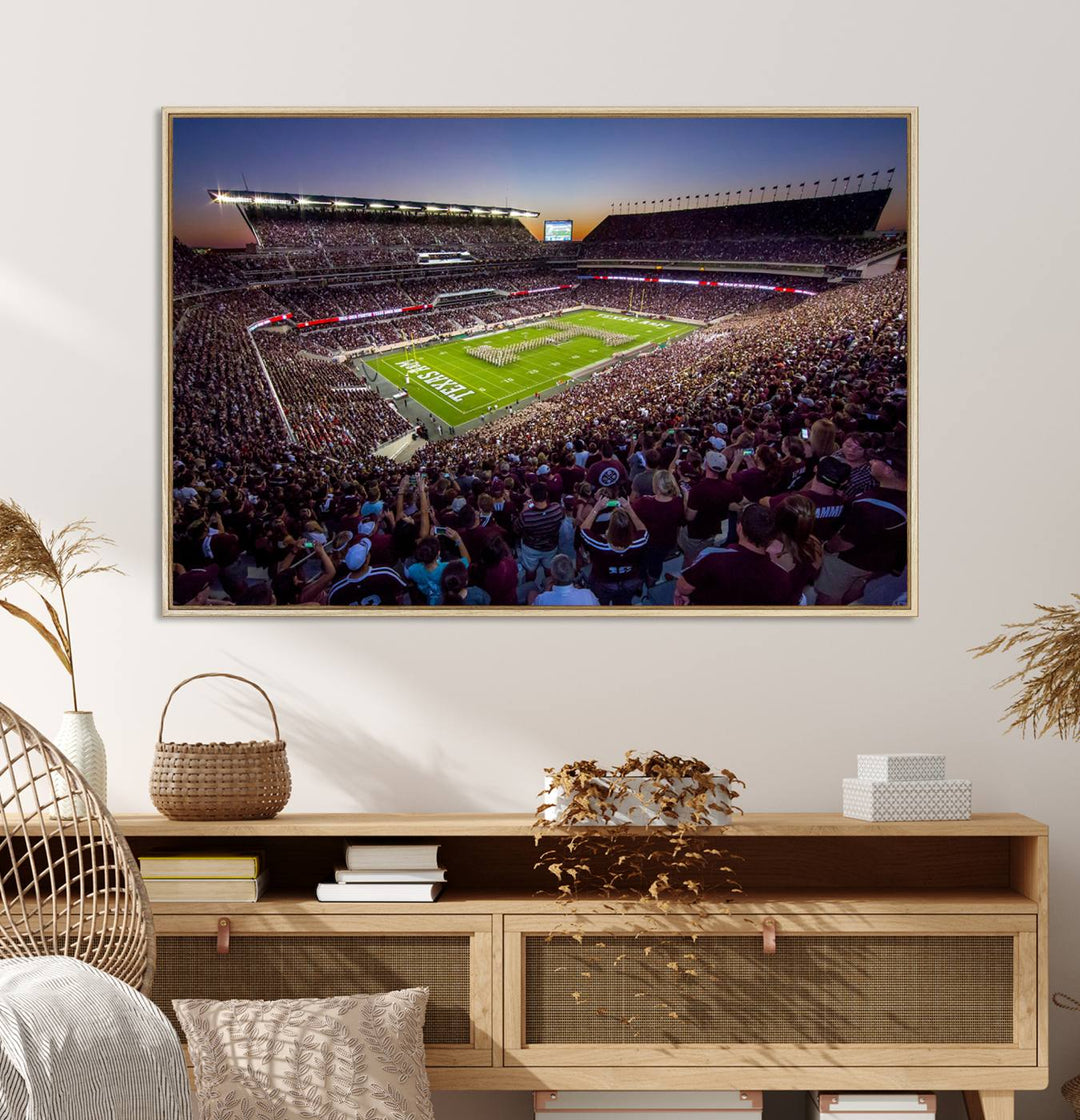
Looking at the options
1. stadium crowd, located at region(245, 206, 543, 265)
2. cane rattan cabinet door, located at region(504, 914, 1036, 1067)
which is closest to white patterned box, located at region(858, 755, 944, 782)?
cane rattan cabinet door, located at region(504, 914, 1036, 1067)

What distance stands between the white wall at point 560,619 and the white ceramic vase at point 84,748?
24 centimetres

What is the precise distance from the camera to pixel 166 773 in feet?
8.36

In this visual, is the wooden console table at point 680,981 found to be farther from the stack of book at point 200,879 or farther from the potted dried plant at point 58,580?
the potted dried plant at point 58,580

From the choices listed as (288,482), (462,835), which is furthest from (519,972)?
(288,482)

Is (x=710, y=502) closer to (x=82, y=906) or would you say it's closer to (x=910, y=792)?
(x=910, y=792)

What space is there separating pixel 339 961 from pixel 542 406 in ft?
4.48

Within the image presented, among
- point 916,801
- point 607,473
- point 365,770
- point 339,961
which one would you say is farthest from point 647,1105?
point 607,473

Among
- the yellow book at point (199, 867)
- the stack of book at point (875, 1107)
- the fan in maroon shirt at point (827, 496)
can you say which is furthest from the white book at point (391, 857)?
the fan in maroon shirt at point (827, 496)

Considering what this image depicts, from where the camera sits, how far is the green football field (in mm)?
2953

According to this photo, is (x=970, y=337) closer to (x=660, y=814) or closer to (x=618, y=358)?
(x=618, y=358)

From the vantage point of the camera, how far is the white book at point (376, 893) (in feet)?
8.21

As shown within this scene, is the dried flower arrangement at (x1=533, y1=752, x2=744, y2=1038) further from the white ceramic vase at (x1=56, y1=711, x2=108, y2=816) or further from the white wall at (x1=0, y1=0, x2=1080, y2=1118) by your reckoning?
the white ceramic vase at (x1=56, y1=711, x2=108, y2=816)

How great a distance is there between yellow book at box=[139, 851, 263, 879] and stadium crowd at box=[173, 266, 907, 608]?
65 centimetres

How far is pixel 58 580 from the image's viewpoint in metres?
2.73
